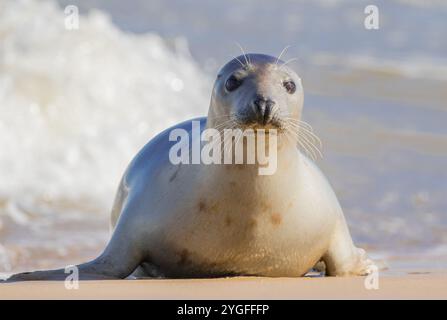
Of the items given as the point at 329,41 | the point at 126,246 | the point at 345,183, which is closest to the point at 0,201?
A: the point at 345,183

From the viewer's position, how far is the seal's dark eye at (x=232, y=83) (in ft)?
16.9

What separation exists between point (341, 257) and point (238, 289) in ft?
3.24

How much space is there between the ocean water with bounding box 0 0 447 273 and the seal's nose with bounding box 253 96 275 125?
187cm

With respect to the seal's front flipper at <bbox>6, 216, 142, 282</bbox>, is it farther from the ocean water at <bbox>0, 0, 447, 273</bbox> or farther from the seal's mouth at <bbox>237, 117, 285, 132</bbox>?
the ocean water at <bbox>0, 0, 447, 273</bbox>

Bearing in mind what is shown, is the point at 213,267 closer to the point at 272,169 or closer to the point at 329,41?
the point at 272,169

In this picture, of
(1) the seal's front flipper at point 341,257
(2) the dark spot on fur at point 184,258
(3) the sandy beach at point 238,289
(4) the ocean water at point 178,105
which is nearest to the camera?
(3) the sandy beach at point 238,289

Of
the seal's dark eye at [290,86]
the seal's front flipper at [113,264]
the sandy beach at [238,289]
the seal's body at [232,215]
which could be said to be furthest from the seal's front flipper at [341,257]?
the seal's front flipper at [113,264]

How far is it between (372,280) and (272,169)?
2.20 feet

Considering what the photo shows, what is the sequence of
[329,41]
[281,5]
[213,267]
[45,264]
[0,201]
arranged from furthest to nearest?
[281,5]
[329,41]
[0,201]
[45,264]
[213,267]

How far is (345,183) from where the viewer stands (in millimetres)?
10117

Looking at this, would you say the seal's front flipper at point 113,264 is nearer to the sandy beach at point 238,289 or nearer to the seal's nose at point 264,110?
the sandy beach at point 238,289

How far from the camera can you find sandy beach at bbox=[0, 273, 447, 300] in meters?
→ 4.67

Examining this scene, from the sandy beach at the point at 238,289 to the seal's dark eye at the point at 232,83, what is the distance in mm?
845

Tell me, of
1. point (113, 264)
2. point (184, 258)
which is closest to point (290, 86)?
point (184, 258)
